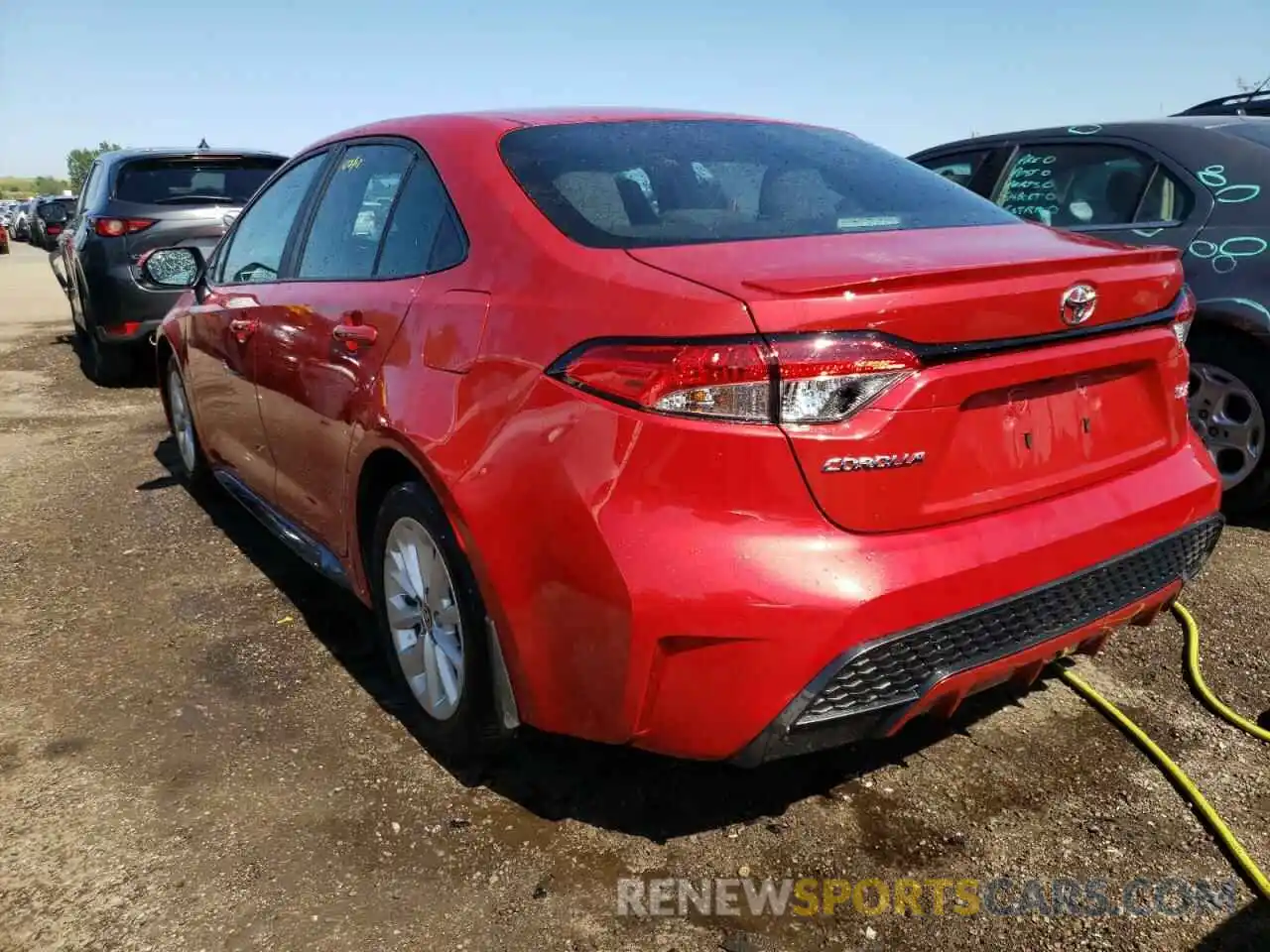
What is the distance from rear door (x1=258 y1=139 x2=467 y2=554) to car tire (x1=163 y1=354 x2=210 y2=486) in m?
1.45

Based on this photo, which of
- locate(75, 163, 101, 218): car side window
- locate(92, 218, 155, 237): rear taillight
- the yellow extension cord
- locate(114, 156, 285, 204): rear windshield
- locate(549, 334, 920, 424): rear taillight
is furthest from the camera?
locate(75, 163, 101, 218): car side window

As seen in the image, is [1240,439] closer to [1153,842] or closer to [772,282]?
[1153,842]

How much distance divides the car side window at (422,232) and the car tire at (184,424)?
7.52 feet

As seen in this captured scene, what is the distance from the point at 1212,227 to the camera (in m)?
4.12

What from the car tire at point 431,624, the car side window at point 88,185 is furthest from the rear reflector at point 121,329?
the car tire at point 431,624

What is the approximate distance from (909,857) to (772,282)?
131cm

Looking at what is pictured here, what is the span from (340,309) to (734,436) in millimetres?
1497

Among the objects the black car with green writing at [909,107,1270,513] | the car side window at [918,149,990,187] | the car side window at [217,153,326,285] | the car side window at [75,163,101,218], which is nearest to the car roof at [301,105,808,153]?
the car side window at [217,153,326,285]

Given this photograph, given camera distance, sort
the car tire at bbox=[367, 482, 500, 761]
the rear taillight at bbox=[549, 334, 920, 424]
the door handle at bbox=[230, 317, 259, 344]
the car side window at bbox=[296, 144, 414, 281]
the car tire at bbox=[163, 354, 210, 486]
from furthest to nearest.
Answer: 1. the car tire at bbox=[163, 354, 210, 486]
2. the door handle at bbox=[230, 317, 259, 344]
3. the car side window at bbox=[296, 144, 414, 281]
4. the car tire at bbox=[367, 482, 500, 761]
5. the rear taillight at bbox=[549, 334, 920, 424]

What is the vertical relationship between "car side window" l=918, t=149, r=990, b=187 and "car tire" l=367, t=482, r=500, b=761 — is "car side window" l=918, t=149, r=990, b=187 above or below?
above

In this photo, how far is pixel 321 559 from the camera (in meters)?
3.27

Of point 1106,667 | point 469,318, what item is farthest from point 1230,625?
point 469,318

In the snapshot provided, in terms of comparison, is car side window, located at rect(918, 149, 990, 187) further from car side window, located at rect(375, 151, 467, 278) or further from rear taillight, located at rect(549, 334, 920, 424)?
rear taillight, located at rect(549, 334, 920, 424)

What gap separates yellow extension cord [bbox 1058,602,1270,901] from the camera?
2238 mm
